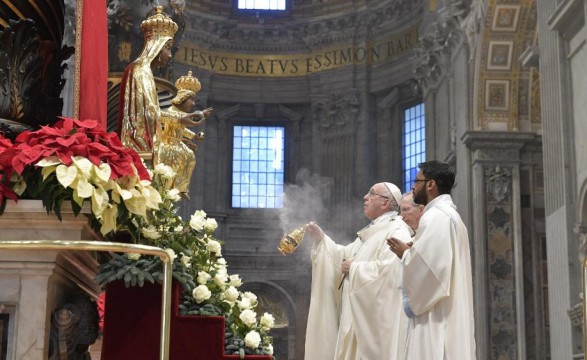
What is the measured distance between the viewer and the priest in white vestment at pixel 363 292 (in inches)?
281

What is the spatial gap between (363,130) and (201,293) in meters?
20.8

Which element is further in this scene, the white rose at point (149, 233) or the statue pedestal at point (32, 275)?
the white rose at point (149, 233)

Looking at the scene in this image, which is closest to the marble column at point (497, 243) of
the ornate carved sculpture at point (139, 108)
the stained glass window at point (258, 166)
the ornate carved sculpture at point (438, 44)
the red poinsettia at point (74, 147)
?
the ornate carved sculpture at point (438, 44)

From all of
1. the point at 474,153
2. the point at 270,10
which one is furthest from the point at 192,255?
the point at 270,10

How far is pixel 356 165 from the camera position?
25.4 metres

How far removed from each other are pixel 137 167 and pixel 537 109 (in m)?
15.1

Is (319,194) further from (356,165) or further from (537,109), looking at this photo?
(537,109)

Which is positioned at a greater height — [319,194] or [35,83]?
[319,194]

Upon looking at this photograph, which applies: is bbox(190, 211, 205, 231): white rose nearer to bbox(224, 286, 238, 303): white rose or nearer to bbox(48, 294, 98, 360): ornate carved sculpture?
bbox(224, 286, 238, 303): white rose

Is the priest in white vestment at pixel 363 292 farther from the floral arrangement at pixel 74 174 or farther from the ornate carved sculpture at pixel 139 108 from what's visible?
the floral arrangement at pixel 74 174

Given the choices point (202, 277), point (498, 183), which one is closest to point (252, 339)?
point (202, 277)

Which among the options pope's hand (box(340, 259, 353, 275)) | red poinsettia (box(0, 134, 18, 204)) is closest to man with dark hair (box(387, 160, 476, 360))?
pope's hand (box(340, 259, 353, 275))

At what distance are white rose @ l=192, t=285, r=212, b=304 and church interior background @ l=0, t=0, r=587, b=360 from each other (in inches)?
466

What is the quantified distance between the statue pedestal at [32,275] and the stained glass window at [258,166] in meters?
22.3
